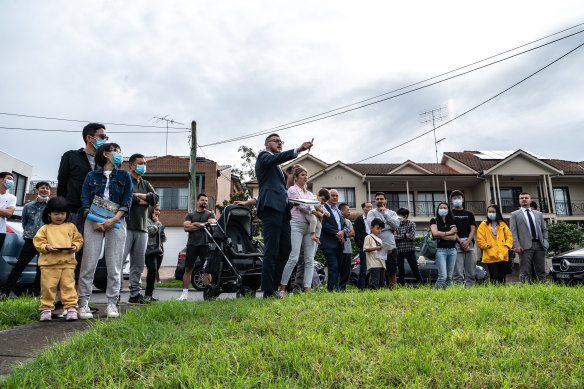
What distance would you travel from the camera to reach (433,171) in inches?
1258

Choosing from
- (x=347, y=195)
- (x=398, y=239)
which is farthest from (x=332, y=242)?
(x=347, y=195)

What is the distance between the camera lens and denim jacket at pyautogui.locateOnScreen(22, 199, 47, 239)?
244 inches

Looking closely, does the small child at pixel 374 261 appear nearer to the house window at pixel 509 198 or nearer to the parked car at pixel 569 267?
the parked car at pixel 569 267

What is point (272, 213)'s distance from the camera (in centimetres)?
478

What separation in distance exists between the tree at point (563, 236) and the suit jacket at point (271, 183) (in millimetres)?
23501

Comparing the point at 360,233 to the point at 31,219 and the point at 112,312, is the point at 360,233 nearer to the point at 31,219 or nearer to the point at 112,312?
the point at 112,312

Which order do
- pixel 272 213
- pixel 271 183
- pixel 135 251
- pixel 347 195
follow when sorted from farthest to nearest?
pixel 347 195
pixel 135 251
pixel 271 183
pixel 272 213

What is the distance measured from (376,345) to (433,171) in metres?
31.8

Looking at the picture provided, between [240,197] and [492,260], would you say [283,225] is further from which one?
[240,197]

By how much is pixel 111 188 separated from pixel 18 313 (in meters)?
1.58

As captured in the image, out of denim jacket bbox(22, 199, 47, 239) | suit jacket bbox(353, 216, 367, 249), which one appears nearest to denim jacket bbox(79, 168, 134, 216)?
denim jacket bbox(22, 199, 47, 239)

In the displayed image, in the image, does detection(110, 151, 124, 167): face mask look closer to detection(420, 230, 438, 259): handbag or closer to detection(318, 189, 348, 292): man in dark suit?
detection(318, 189, 348, 292): man in dark suit

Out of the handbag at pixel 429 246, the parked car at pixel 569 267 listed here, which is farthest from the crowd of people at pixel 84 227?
the parked car at pixel 569 267

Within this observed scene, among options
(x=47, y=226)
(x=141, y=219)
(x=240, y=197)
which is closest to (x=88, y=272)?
(x=47, y=226)
